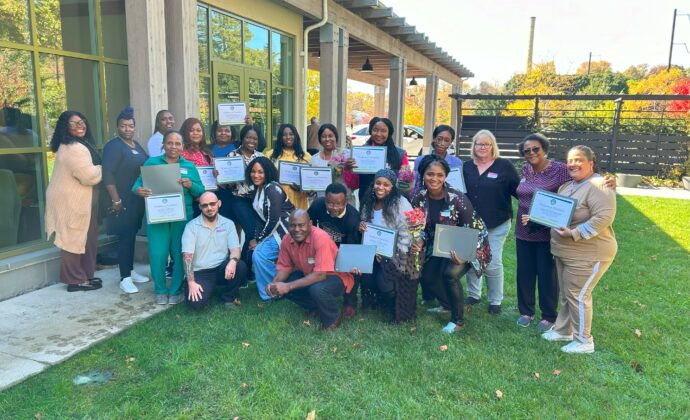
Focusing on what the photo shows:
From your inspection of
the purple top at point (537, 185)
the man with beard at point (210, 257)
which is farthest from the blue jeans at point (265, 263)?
the purple top at point (537, 185)

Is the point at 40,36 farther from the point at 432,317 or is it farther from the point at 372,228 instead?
the point at 432,317

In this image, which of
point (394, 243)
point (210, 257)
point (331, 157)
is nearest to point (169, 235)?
point (210, 257)

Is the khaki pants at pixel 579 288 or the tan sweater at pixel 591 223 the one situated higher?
the tan sweater at pixel 591 223

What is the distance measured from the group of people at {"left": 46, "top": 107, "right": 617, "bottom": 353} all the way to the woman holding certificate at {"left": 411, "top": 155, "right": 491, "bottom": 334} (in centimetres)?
1

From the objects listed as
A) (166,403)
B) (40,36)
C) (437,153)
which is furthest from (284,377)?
(40,36)

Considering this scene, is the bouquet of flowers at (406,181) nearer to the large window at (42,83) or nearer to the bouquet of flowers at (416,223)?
the bouquet of flowers at (416,223)

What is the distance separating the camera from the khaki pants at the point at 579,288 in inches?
150

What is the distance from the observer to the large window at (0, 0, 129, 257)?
193 inches

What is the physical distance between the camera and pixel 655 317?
466cm

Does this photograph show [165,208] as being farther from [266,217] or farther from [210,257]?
[266,217]

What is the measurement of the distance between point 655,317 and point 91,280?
551cm

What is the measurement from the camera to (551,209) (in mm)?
3789

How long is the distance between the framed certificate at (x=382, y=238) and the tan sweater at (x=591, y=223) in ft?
4.14

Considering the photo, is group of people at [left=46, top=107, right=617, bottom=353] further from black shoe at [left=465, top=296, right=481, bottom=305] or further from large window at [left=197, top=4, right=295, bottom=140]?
large window at [left=197, top=4, right=295, bottom=140]
